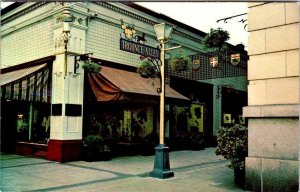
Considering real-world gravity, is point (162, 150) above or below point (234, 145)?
below

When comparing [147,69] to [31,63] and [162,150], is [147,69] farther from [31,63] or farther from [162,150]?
[31,63]

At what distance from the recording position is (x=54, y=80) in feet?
41.1

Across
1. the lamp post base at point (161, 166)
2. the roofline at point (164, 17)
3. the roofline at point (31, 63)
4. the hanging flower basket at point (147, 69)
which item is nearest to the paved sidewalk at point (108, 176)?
the lamp post base at point (161, 166)

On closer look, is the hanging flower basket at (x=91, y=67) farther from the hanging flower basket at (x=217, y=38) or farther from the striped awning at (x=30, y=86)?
the hanging flower basket at (x=217, y=38)

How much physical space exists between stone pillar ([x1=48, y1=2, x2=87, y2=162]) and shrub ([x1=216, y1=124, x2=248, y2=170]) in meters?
6.23

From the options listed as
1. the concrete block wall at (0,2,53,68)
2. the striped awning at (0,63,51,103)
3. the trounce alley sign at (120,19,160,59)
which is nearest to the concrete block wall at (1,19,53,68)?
the concrete block wall at (0,2,53,68)

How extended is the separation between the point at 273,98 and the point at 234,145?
4.83ft

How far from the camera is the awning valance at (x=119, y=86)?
37.5 ft

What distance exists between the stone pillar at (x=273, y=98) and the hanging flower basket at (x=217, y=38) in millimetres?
640

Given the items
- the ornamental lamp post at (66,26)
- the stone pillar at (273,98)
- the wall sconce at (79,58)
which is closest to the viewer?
the stone pillar at (273,98)

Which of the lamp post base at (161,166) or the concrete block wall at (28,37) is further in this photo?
the concrete block wall at (28,37)

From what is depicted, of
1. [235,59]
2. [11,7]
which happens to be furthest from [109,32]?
[235,59]

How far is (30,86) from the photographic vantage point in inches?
477

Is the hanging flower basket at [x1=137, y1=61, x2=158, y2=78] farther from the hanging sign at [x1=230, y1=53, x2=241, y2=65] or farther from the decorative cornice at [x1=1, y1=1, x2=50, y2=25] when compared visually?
the decorative cornice at [x1=1, y1=1, x2=50, y2=25]
